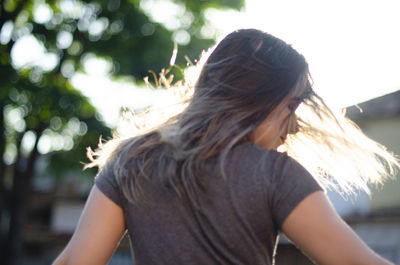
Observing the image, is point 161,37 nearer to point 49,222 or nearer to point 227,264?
point 227,264

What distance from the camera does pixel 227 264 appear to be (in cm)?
170

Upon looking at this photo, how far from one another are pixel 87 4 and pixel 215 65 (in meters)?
15.1

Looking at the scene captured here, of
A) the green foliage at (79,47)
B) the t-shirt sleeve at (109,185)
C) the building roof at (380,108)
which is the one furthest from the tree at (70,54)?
the t-shirt sleeve at (109,185)

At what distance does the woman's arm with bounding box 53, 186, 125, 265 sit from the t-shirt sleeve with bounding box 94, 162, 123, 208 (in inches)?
0.5

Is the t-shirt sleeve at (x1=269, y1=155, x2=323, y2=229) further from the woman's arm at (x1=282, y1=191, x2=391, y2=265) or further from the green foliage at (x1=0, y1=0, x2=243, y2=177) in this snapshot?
the green foliage at (x1=0, y1=0, x2=243, y2=177)

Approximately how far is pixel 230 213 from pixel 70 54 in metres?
15.7

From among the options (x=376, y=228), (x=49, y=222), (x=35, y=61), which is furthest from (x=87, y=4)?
(x=49, y=222)

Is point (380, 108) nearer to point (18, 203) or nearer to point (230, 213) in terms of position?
point (18, 203)

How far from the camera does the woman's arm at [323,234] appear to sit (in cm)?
160

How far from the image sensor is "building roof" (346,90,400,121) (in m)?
16.6

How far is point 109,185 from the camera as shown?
6.16ft

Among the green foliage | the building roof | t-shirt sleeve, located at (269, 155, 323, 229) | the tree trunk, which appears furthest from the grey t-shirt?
the tree trunk

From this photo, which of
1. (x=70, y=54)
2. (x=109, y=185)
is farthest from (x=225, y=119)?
(x=70, y=54)

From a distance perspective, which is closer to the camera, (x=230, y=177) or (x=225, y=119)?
(x=230, y=177)
